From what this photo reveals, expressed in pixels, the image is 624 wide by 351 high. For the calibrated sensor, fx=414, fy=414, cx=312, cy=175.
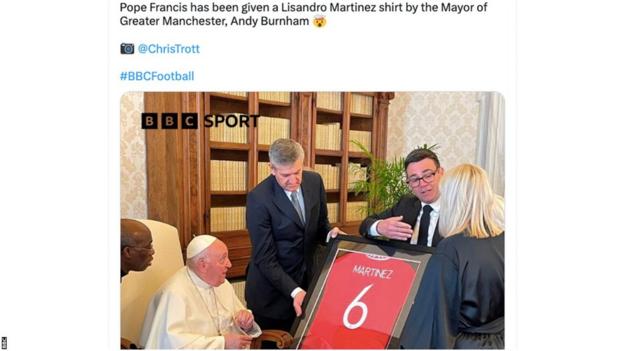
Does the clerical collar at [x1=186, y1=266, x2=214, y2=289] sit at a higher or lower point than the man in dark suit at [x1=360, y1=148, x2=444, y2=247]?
lower

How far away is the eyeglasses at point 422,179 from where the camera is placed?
1.43 metres

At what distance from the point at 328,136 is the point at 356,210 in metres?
0.30

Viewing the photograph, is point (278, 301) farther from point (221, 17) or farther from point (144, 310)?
point (221, 17)

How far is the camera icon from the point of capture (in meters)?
1.29

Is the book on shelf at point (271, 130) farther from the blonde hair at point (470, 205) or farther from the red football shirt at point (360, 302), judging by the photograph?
the blonde hair at point (470, 205)

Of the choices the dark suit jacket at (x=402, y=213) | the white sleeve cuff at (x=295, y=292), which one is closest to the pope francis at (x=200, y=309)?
the white sleeve cuff at (x=295, y=292)

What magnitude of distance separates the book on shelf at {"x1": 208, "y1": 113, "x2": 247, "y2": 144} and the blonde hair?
71 cm

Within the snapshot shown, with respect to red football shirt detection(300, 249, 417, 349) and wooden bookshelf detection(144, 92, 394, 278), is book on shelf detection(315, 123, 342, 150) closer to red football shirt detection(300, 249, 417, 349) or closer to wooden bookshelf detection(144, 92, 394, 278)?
wooden bookshelf detection(144, 92, 394, 278)

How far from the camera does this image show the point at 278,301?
1.52 meters

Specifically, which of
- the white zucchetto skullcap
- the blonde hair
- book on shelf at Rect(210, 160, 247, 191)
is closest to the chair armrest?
the white zucchetto skullcap

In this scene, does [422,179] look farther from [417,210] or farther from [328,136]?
[328,136]
